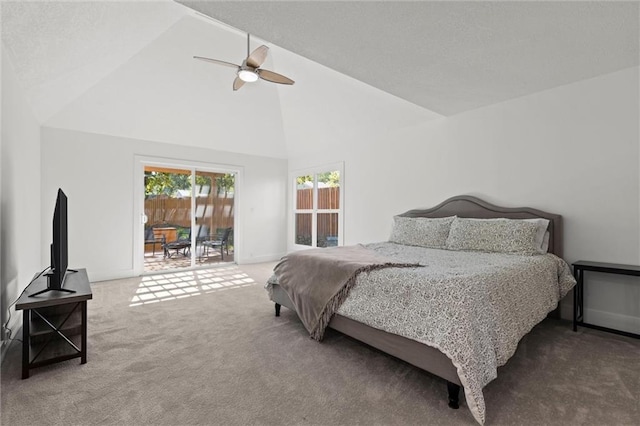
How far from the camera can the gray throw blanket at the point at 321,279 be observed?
233cm

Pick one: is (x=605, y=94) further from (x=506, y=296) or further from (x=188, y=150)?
(x=188, y=150)

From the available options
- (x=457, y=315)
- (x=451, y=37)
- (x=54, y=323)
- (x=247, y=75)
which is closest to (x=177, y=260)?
(x=54, y=323)

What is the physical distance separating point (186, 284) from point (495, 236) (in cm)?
416

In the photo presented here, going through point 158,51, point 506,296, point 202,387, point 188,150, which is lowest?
point 202,387

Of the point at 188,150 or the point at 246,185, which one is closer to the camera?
the point at 188,150

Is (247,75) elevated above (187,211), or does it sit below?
above

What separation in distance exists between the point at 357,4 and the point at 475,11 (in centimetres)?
76

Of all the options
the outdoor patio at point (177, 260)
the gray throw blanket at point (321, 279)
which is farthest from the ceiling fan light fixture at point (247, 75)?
the outdoor patio at point (177, 260)

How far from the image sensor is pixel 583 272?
303 cm

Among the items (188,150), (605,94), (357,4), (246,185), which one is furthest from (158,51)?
(605,94)

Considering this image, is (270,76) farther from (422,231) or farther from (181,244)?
(181,244)

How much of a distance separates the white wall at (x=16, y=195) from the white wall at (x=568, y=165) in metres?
4.44

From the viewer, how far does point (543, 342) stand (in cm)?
256

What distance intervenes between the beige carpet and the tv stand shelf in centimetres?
10
